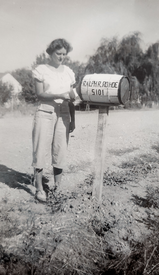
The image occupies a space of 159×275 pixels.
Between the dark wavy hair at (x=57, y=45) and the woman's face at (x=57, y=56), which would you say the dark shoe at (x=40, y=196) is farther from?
the dark wavy hair at (x=57, y=45)

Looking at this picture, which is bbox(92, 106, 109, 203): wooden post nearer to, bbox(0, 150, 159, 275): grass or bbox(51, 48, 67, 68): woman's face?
bbox(0, 150, 159, 275): grass

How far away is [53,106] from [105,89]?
0.64 meters

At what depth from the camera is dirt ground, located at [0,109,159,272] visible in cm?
235

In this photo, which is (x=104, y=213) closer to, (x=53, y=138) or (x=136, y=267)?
(x=136, y=267)

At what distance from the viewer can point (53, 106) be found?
2.63 m

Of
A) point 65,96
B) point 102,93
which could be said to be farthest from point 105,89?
point 65,96

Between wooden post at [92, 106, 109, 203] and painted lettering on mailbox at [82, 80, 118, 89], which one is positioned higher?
painted lettering on mailbox at [82, 80, 118, 89]

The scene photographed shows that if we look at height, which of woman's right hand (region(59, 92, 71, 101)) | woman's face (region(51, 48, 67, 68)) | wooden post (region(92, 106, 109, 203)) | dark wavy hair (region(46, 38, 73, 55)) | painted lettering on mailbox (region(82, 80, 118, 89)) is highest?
dark wavy hair (region(46, 38, 73, 55))

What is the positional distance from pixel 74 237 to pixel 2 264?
1.99 ft

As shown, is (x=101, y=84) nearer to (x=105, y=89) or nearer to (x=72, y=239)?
(x=105, y=89)

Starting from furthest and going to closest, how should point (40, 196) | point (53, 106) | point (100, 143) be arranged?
point (40, 196) < point (53, 106) < point (100, 143)

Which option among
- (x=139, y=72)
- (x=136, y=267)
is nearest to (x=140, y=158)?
(x=136, y=267)

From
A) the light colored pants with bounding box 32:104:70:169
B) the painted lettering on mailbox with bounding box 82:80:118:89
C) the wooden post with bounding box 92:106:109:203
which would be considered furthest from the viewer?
the light colored pants with bounding box 32:104:70:169

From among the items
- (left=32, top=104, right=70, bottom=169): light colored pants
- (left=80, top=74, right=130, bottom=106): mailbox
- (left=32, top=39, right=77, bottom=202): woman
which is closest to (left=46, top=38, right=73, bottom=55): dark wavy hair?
(left=32, top=39, right=77, bottom=202): woman
